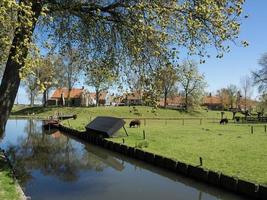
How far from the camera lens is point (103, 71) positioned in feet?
65.9

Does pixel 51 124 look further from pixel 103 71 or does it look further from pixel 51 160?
pixel 103 71

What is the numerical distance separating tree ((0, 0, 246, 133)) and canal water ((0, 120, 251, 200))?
5.32m

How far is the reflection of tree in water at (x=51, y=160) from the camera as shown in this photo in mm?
25903

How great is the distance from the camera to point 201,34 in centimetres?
1692

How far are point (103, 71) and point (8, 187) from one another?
257 inches

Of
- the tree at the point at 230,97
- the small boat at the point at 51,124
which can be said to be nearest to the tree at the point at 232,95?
the tree at the point at 230,97

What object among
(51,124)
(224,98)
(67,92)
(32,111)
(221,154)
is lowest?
(221,154)

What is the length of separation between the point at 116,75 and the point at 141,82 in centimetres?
162

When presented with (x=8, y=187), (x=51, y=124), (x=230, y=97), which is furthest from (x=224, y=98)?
(x=8, y=187)

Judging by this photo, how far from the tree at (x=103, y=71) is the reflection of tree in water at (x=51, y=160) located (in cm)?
640

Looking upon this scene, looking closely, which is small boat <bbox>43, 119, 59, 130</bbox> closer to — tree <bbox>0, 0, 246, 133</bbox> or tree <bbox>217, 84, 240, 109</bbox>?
tree <bbox>0, 0, 246, 133</bbox>

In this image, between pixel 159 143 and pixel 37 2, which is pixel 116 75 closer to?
pixel 37 2

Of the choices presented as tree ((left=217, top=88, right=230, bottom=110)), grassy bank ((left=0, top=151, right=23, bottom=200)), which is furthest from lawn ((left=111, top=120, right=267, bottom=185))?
tree ((left=217, top=88, right=230, bottom=110))

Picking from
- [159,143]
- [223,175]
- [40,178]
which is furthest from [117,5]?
[159,143]
